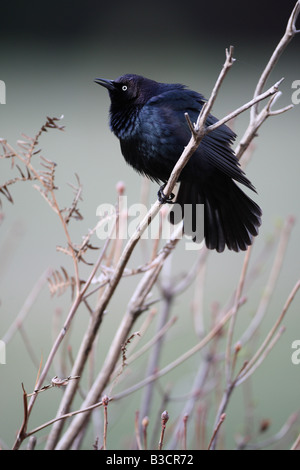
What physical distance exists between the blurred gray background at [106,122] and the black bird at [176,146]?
4.00ft

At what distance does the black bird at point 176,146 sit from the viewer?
195cm

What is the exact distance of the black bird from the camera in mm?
1945

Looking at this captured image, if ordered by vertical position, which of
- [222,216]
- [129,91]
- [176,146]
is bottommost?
[222,216]

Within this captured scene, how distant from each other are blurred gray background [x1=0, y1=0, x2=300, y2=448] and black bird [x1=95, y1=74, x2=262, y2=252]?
48.0 inches

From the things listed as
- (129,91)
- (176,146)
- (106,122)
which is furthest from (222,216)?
(106,122)

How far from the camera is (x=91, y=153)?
14.6 ft

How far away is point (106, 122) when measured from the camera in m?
4.79

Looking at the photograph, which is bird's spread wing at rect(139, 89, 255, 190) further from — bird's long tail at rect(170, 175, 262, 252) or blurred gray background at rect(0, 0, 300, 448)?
blurred gray background at rect(0, 0, 300, 448)

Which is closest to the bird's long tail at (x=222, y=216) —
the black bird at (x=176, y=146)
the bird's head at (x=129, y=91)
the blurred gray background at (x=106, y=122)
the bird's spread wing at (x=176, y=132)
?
the black bird at (x=176, y=146)

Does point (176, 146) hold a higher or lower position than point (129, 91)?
lower

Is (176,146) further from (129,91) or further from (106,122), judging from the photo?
(106,122)

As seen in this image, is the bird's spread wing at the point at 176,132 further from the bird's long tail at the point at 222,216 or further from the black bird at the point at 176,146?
the bird's long tail at the point at 222,216

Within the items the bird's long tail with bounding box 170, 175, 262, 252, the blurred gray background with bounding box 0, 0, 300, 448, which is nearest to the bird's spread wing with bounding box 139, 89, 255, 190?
the bird's long tail with bounding box 170, 175, 262, 252

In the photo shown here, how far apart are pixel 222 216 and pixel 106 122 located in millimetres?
2942
